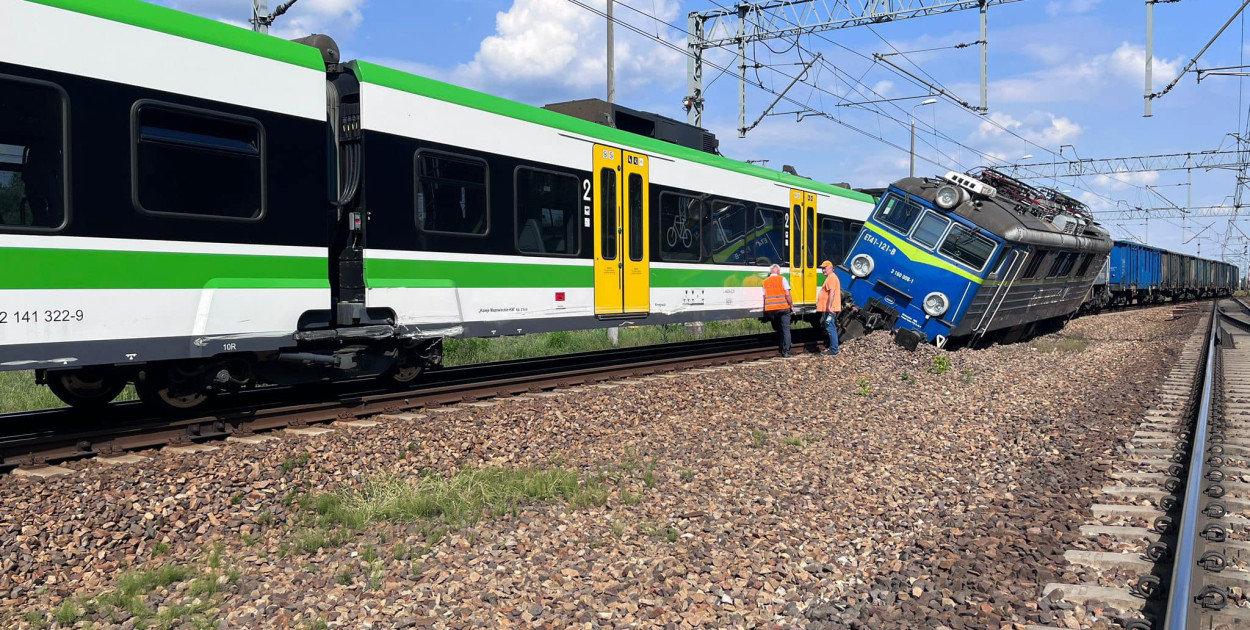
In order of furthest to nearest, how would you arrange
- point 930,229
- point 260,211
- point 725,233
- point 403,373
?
1. point 930,229
2. point 725,233
3. point 403,373
4. point 260,211

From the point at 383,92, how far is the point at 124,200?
2.67 meters

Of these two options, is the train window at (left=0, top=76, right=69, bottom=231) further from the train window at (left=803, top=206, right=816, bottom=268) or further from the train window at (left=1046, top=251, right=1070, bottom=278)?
the train window at (left=1046, top=251, right=1070, bottom=278)

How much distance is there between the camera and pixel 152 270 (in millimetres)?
6426

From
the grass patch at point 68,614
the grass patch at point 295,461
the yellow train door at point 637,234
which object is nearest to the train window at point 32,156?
the grass patch at point 295,461

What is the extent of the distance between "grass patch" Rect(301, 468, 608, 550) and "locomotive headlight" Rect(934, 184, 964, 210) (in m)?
10.5

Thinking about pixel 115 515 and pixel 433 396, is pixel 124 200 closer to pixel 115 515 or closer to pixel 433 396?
pixel 115 515

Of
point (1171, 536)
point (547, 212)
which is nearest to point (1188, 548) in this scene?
point (1171, 536)

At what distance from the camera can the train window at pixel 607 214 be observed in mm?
11148

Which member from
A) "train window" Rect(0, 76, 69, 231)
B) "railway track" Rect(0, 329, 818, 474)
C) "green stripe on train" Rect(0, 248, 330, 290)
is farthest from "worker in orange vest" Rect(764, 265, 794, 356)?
"train window" Rect(0, 76, 69, 231)

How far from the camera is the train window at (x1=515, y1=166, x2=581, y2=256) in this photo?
32.6 feet

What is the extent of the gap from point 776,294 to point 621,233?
3935 millimetres

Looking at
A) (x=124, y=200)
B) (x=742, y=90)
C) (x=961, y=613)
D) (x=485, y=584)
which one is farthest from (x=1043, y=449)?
(x=742, y=90)

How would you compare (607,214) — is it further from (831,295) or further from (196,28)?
(196,28)

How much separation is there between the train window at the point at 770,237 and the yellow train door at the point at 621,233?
3333 mm
